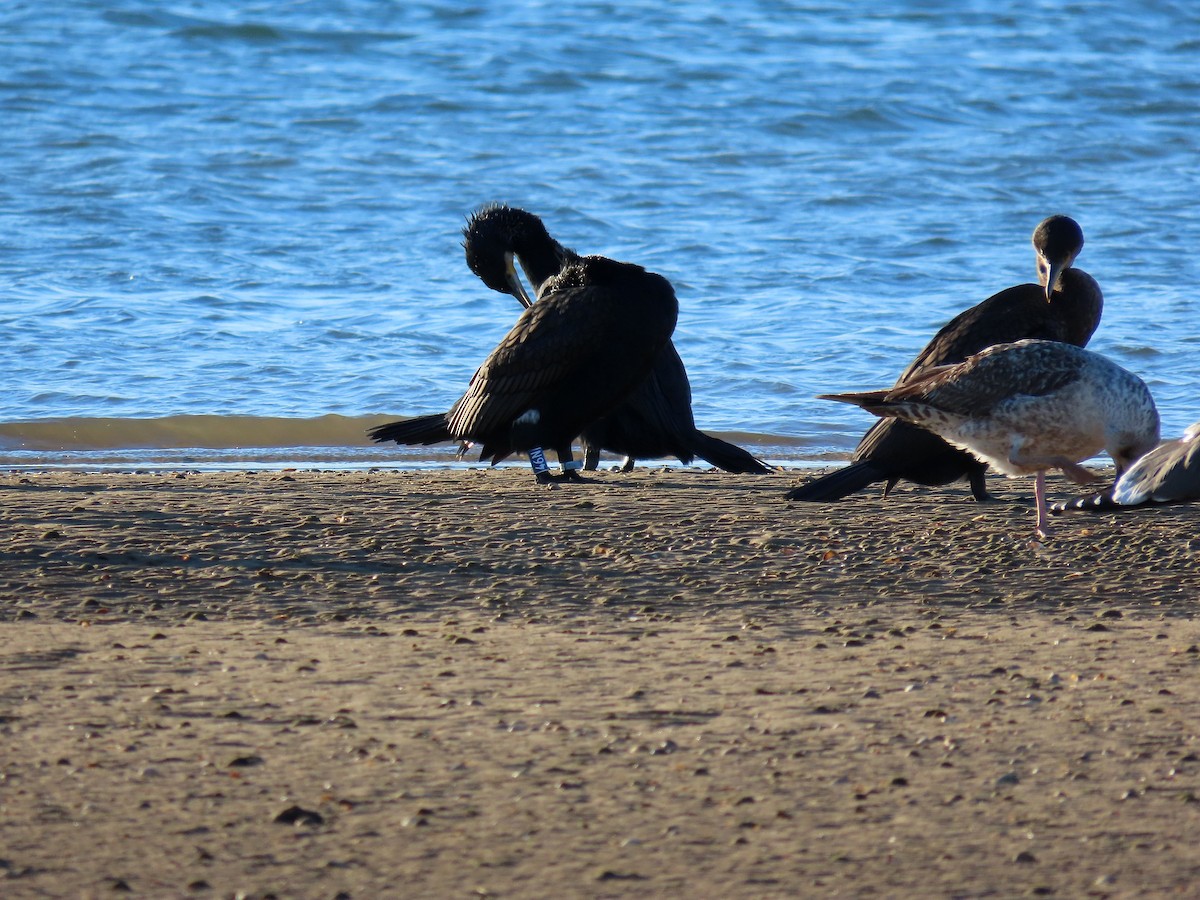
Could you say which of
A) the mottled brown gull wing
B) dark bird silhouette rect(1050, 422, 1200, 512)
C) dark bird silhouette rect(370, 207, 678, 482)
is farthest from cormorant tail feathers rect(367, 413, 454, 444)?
dark bird silhouette rect(1050, 422, 1200, 512)

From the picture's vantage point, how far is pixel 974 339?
6922 mm

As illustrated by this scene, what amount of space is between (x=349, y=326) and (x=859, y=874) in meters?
9.65

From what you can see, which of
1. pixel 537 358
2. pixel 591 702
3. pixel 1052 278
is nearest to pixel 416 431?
pixel 537 358

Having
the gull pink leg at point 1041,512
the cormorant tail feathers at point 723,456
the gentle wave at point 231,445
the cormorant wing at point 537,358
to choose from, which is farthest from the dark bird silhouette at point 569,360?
the gull pink leg at point 1041,512

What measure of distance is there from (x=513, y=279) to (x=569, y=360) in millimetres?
1189

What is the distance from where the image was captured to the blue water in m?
11.3

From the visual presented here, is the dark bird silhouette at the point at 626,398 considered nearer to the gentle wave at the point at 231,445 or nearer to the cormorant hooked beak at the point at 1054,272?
the gentle wave at the point at 231,445

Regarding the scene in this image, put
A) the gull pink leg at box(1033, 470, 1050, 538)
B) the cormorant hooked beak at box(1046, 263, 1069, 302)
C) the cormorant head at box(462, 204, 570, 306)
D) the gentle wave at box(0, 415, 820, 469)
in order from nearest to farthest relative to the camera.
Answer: the gull pink leg at box(1033, 470, 1050, 538) → the cormorant hooked beak at box(1046, 263, 1069, 302) → the cormorant head at box(462, 204, 570, 306) → the gentle wave at box(0, 415, 820, 469)

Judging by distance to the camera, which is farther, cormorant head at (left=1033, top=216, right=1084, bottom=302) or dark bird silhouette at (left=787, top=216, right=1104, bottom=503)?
cormorant head at (left=1033, top=216, right=1084, bottom=302)

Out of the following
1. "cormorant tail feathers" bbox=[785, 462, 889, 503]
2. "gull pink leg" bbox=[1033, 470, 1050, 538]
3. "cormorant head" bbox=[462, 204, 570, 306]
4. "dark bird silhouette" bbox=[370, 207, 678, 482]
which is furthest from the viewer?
"cormorant head" bbox=[462, 204, 570, 306]

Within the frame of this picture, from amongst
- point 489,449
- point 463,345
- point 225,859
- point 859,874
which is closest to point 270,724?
point 225,859

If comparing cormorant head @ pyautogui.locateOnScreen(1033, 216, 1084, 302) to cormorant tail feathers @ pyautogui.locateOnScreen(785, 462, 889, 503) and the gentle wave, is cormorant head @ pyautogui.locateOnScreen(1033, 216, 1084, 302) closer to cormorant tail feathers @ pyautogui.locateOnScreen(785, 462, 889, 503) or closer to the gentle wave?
cormorant tail feathers @ pyautogui.locateOnScreen(785, 462, 889, 503)

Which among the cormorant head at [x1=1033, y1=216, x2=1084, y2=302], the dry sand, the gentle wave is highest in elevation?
the cormorant head at [x1=1033, y1=216, x2=1084, y2=302]

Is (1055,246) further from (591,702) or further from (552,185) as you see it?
(552,185)
